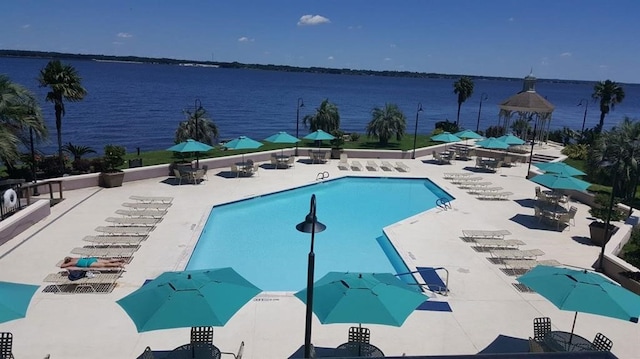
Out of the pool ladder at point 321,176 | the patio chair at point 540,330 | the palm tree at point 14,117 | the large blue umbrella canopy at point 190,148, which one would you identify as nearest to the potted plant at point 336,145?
the pool ladder at point 321,176

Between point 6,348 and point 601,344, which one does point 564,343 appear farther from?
point 6,348

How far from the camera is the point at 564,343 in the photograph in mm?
8547

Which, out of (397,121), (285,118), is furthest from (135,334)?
(285,118)

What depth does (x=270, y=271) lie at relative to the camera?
13.6m

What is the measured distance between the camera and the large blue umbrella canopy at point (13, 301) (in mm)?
7116

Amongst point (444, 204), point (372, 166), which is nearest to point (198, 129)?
point (372, 166)

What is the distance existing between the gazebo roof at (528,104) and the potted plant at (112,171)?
28.5 metres

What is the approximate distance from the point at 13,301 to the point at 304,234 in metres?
10.2

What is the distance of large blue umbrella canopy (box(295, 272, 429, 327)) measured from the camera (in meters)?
7.53

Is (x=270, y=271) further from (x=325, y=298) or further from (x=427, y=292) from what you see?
(x=325, y=298)

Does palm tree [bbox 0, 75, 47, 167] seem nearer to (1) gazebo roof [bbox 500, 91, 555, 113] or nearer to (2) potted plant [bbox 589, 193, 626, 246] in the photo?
(2) potted plant [bbox 589, 193, 626, 246]

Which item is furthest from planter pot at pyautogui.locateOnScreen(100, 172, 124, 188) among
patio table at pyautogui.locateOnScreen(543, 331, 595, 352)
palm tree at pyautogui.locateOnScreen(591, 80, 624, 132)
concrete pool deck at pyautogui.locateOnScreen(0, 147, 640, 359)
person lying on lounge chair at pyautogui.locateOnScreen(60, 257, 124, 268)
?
palm tree at pyautogui.locateOnScreen(591, 80, 624, 132)

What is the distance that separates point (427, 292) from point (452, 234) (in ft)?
16.2

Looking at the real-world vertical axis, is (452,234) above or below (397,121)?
below
